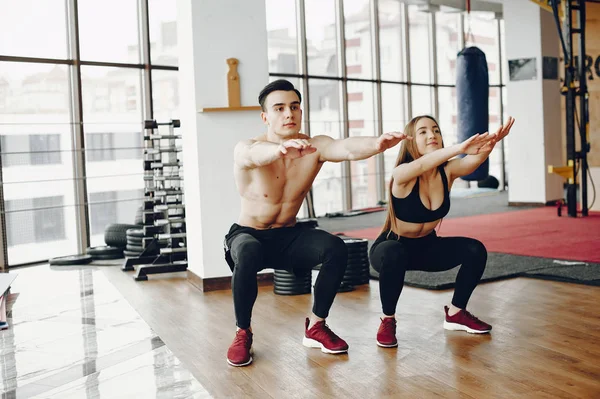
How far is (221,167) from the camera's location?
4.86 meters

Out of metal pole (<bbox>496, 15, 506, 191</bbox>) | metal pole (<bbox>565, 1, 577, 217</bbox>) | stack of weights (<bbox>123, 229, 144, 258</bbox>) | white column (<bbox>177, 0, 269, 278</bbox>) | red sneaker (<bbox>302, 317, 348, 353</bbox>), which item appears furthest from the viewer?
metal pole (<bbox>496, 15, 506, 191</bbox>)

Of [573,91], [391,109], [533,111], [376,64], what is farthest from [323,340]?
[391,109]

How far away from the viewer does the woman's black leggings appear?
3.18 meters

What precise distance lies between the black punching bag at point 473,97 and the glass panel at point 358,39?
12.1 ft

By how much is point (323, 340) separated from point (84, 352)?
1.17 m

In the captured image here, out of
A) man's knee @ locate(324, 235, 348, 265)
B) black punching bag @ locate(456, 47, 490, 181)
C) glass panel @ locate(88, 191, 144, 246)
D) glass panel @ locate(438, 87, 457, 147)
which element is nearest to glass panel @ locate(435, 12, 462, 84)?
glass panel @ locate(438, 87, 457, 147)

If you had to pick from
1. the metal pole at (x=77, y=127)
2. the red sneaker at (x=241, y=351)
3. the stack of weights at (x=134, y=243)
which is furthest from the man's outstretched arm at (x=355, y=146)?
the metal pole at (x=77, y=127)

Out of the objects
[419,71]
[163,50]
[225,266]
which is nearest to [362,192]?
[419,71]

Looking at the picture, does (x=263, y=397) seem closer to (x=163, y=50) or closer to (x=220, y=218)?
(x=220, y=218)

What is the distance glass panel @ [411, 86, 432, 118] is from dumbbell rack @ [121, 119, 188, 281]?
6.53 metres

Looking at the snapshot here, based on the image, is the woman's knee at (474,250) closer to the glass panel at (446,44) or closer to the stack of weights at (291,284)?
the stack of weights at (291,284)

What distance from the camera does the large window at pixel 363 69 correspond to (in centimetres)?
980

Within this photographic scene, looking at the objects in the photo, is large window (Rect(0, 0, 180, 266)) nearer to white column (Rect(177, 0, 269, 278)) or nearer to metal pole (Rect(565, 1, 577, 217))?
white column (Rect(177, 0, 269, 278))

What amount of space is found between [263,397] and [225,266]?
2.34 meters
